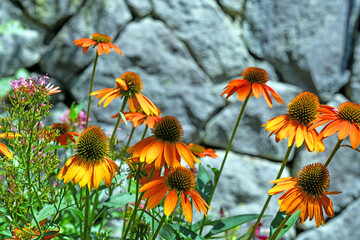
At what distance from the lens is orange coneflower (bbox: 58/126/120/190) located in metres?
0.67

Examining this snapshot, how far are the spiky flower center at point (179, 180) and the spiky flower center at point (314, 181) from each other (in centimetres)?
23

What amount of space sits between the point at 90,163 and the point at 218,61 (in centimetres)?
141

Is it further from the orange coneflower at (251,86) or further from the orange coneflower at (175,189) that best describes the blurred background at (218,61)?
the orange coneflower at (175,189)

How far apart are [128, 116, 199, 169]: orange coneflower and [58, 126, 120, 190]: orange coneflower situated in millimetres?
59

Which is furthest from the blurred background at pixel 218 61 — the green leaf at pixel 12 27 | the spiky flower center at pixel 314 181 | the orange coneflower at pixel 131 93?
the spiky flower center at pixel 314 181

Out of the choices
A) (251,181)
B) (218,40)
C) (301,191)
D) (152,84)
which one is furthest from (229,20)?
(301,191)

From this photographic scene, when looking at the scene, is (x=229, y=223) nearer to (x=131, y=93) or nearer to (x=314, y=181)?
(x=314, y=181)

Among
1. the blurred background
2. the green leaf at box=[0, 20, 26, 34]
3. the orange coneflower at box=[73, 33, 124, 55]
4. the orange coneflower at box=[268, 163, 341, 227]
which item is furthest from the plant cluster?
the green leaf at box=[0, 20, 26, 34]

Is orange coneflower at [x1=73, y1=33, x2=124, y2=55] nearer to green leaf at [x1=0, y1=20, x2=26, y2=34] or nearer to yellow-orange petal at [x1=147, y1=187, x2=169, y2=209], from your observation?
yellow-orange petal at [x1=147, y1=187, x2=169, y2=209]

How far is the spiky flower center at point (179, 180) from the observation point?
73cm

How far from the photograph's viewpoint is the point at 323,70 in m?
2.03

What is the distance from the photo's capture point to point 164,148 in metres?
0.76

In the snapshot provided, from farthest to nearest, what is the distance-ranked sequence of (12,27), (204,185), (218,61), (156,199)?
(218,61)
(12,27)
(204,185)
(156,199)

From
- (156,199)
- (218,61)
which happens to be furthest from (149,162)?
(218,61)
